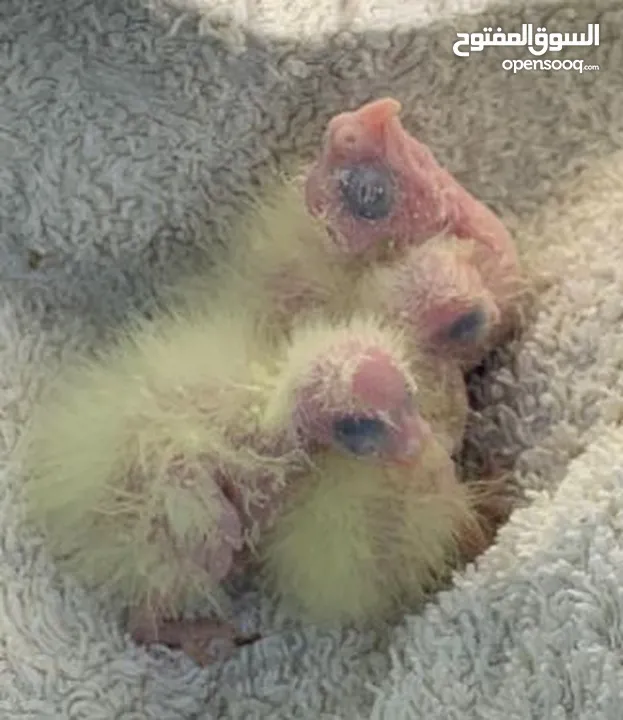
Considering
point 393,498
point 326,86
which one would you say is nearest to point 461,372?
point 393,498

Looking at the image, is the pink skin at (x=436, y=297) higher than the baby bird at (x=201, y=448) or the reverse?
higher

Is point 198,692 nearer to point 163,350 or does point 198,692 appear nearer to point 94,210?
point 163,350

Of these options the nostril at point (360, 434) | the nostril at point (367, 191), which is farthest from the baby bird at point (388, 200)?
the nostril at point (360, 434)

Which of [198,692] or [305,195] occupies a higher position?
[305,195]

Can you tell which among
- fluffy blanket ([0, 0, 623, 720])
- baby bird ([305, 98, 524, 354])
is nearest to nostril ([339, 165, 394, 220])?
baby bird ([305, 98, 524, 354])

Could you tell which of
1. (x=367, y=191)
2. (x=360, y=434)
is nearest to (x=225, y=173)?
(x=367, y=191)

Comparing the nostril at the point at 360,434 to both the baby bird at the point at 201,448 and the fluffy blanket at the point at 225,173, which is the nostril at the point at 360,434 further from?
the fluffy blanket at the point at 225,173
